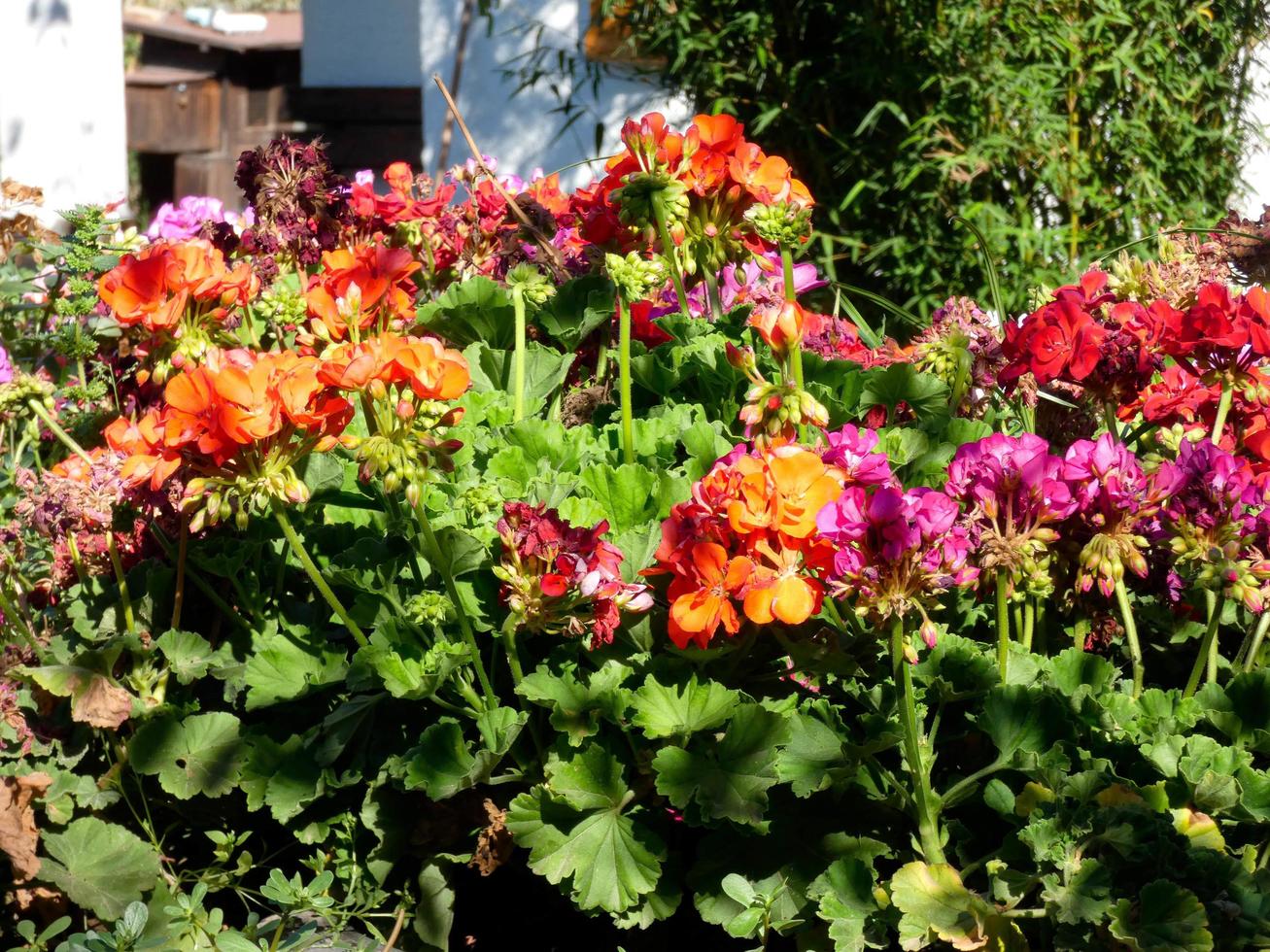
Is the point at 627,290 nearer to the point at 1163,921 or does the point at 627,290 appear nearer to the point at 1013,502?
the point at 1013,502

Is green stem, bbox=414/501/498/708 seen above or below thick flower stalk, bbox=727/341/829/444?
below

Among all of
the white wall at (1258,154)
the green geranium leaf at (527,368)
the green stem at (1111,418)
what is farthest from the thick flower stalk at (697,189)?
the white wall at (1258,154)

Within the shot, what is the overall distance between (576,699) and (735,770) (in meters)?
0.19

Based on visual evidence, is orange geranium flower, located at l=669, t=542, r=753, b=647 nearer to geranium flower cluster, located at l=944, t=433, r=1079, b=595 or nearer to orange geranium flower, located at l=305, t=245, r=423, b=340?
geranium flower cluster, located at l=944, t=433, r=1079, b=595

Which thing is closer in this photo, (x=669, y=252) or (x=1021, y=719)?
(x=1021, y=719)

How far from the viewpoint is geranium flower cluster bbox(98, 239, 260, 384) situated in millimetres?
1685

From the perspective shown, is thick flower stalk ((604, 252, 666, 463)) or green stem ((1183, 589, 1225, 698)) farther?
thick flower stalk ((604, 252, 666, 463))

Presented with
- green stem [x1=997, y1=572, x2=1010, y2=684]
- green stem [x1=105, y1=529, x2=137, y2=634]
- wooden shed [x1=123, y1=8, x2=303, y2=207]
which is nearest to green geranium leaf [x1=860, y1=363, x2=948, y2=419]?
green stem [x1=997, y1=572, x2=1010, y2=684]

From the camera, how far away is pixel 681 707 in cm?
148

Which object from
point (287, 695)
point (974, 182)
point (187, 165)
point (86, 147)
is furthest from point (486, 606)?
point (187, 165)

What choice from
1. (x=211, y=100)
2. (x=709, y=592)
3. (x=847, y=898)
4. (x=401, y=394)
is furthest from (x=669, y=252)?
(x=211, y=100)

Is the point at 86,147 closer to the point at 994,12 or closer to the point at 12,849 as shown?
the point at 994,12

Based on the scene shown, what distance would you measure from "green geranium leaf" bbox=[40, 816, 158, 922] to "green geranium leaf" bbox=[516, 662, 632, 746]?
1.86 ft

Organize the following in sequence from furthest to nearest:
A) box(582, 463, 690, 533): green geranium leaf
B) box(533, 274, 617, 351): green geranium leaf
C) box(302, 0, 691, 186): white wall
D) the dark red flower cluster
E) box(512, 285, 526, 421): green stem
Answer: box(302, 0, 691, 186): white wall, the dark red flower cluster, box(533, 274, 617, 351): green geranium leaf, box(512, 285, 526, 421): green stem, box(582, 463, 690, 533): green geranium leaf
